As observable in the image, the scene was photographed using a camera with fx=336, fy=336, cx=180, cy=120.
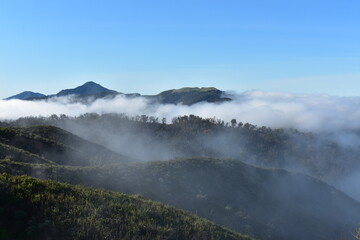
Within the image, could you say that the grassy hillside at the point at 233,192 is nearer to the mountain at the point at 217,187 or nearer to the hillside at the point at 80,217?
the mountain at the point at 217,187

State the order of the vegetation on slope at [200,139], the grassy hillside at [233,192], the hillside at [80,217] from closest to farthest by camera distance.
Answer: the hillside at [80,217] → the grassy hillside at [233,192] → the vegetation on slope at [200,139]

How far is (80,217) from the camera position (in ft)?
44.1

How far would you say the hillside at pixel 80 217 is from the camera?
476 inches

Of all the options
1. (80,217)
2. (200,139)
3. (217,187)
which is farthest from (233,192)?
(200,139)

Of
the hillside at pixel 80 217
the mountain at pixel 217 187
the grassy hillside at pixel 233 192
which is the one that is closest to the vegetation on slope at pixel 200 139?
the mountain at pixel 217 187

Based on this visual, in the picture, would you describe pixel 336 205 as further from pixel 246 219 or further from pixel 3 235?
pixel 3 235

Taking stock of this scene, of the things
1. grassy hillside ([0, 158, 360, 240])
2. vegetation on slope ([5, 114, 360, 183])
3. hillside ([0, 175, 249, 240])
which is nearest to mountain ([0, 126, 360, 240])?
grassy hillside ([0, 158, 360, 240])

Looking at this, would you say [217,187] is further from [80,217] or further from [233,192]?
[80,217]

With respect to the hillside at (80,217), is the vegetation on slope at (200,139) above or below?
below

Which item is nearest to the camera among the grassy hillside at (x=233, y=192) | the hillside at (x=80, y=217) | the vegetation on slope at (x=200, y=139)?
the hillside at (x=80, y=217)

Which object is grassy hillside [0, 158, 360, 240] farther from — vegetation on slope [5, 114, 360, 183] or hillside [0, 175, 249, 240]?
vegetation on slope [5, 114, 360, 183]

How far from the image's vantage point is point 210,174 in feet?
116

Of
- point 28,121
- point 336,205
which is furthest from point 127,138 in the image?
point 336,205

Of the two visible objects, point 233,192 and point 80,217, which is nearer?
point 80,217
